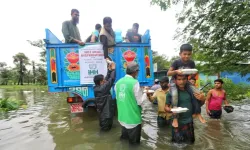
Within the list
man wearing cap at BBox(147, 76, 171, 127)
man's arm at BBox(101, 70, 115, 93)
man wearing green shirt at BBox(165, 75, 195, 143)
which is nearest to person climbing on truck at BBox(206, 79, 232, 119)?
man wearing cap at BBox(147, 76, 171, 127)

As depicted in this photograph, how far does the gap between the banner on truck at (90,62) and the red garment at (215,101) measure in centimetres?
279

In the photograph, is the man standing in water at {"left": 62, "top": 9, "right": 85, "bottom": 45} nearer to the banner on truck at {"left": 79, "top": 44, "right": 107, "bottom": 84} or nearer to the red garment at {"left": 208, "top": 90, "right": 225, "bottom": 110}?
the banner on truck at {"left": 79, "top": 44, "right": 107, "bottom": 84}

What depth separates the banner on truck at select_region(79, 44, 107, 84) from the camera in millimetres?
5059

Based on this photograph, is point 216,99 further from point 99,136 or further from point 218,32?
point 99,136

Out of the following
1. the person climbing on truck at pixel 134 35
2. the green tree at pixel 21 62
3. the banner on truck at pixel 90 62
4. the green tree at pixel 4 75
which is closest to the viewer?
the banner on truck at pixel 90 62

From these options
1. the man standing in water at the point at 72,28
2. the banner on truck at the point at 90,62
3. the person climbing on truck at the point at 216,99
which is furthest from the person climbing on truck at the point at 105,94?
the person climbing on truck at the point at 216,99

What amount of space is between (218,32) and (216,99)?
2013 millimetres

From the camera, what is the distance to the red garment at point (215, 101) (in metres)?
5.11

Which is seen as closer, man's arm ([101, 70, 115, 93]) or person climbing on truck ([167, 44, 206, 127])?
person climbing on truck ([167, 44, 206, 127])

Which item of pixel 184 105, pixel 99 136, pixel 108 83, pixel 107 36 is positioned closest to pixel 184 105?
pixel 184 105

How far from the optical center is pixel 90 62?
5.07 metres

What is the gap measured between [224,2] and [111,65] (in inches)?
138

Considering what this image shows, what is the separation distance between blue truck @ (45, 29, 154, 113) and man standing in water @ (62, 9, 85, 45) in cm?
26

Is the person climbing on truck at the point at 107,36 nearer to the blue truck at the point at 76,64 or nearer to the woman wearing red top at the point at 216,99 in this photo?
the blue truck at the point at 76,64
